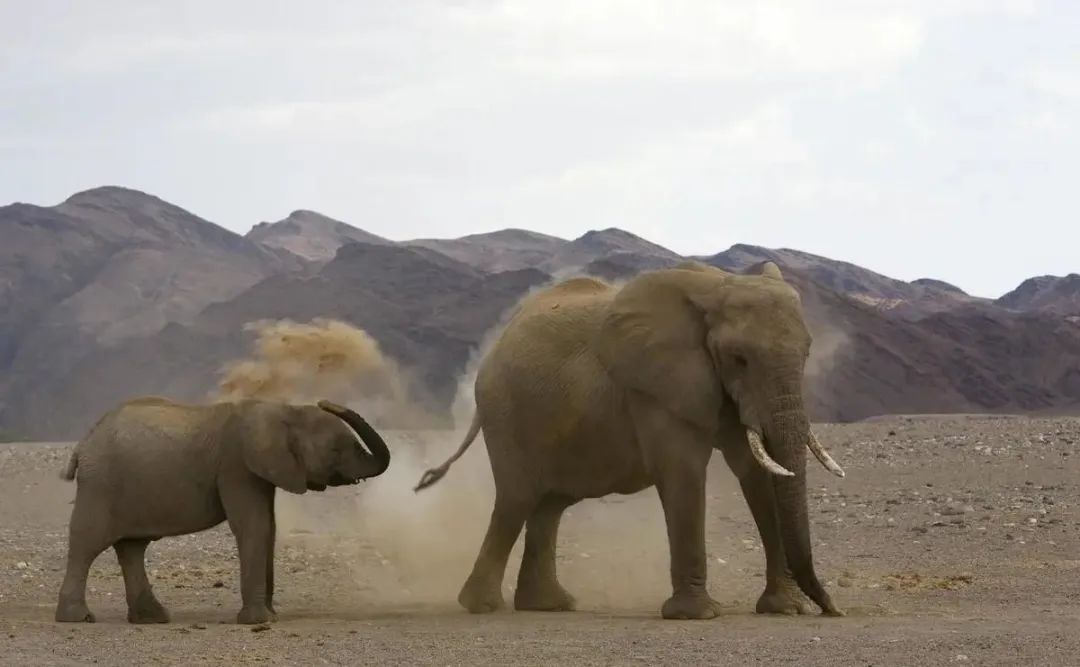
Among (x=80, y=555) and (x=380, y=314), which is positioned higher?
(x=380, y=314)

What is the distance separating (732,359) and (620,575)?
197 inches

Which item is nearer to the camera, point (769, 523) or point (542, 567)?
point (769, 523)

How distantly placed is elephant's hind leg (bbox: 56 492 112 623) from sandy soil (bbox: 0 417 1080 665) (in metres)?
0.36

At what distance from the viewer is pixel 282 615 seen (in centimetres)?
1551

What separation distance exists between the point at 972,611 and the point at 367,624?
462 cm

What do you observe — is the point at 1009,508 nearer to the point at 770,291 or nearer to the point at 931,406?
the point at 770,291

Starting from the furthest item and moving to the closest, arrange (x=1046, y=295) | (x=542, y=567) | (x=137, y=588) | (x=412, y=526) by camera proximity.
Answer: (x=1046, y=295) < (x=412, y=526) < (x=542, y=567) < (x=137, y=588)

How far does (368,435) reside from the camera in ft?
49.2

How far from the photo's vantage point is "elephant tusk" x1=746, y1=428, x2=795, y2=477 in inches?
539

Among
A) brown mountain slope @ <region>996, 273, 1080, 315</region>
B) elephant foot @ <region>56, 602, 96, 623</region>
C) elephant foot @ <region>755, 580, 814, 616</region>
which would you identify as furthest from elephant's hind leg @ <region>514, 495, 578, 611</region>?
brown mountain slope @ <region>996, 273, 1080, 315</region>

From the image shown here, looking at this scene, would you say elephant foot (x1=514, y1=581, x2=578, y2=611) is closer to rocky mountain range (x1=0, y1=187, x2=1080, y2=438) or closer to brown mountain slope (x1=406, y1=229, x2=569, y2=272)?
rocky mountain range (x1=0, y1=187, x2=1080, y2=438)

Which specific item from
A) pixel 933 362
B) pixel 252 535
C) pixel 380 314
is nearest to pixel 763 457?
pixel 252 535

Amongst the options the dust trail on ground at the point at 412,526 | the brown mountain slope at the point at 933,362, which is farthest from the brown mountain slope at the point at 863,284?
the dust trail on ground at the point at 412,526

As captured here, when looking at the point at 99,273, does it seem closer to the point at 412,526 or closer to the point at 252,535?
the point at 412,526
